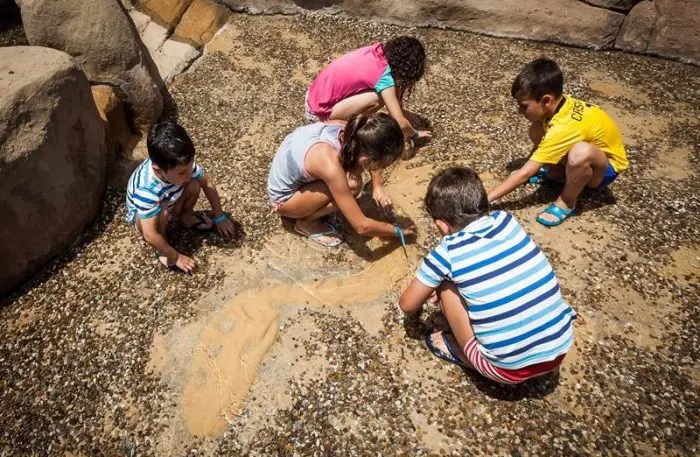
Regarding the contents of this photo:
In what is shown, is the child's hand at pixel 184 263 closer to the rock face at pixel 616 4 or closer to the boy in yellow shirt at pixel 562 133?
the boy in yellow shirt at pixel 562 133

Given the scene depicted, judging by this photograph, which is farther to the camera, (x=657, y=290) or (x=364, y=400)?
(x=657, y=290)

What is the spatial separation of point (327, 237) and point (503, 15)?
153 inches

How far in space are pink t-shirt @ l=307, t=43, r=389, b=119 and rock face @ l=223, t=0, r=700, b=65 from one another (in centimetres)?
233

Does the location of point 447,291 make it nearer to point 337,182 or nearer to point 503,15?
point 337,182

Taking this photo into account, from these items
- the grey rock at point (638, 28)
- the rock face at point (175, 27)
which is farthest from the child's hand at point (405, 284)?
the grey rock at point (638, 28)

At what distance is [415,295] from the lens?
8.30ft

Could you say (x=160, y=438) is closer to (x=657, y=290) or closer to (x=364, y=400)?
(x=364, y=400)

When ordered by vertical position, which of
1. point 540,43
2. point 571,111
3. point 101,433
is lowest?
point 101,433

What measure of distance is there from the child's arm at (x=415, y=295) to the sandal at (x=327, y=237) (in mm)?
1040

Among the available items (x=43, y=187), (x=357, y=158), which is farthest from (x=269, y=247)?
(x=43, y=187)

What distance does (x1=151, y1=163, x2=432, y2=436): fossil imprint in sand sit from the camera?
8.99ft

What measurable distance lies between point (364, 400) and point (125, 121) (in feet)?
11.9

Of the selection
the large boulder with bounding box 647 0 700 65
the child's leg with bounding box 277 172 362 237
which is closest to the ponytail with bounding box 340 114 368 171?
the child's leg with bounding box 277 172 362 237

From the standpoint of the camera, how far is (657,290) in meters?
3.18
